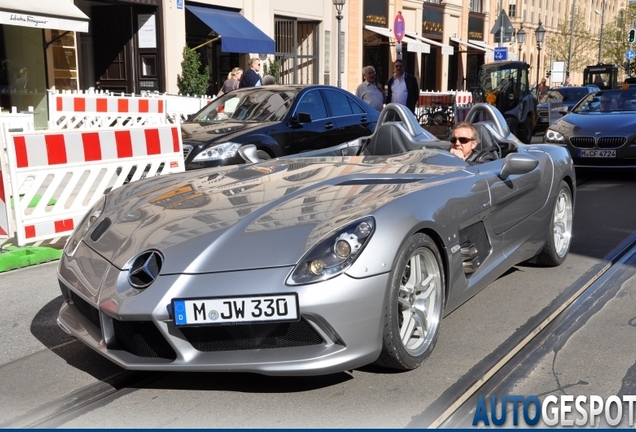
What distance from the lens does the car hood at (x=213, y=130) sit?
922 cm

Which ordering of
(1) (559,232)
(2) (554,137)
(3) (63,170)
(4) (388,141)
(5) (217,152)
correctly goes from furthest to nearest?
(2) (554,137)
(5) (217,152)
(3) (63,170)
(1) (559,232)
(4) (388,141)

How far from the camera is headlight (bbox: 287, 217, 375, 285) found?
3.19m

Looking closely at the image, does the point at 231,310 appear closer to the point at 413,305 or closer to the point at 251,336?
the point at 251,336

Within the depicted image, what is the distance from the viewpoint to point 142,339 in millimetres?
3336

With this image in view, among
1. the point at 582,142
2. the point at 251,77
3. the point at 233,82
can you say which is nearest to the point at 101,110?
the point at 233,82

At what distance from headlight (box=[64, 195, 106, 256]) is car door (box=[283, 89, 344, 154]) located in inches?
221

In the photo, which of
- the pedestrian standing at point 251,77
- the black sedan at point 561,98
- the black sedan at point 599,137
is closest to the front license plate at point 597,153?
the black sedan at point 599,137

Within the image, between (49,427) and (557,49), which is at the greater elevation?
(557,49)

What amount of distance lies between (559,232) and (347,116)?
18.5 ft

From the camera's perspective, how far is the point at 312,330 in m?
3.23

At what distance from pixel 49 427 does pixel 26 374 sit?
736 mm

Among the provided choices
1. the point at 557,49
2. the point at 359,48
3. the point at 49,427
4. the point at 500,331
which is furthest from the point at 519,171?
A: the point at 557,49

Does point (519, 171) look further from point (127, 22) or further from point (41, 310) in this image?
point (127, 22)

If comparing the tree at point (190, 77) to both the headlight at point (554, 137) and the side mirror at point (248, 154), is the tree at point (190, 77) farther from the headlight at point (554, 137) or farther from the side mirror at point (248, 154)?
the side mirror at point (248, 154)
